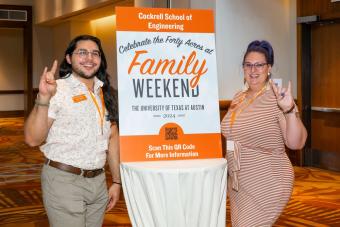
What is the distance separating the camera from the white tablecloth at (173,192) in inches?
106

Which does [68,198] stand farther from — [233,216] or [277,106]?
[277,106]

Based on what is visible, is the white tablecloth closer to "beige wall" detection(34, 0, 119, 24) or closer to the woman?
the woman

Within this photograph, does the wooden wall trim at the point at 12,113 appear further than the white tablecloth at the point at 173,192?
Yes

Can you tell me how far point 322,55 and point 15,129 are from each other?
946cm

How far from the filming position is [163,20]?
2.96 metres

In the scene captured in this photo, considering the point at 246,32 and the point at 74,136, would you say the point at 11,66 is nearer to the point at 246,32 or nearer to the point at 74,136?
the point at 246,32

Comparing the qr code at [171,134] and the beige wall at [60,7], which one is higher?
the beige wall at [60,7]

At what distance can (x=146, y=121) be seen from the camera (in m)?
2.85

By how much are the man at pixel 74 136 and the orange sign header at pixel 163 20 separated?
22 centimetres

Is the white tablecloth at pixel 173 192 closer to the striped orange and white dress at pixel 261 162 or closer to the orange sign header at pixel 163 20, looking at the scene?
the striped orange and white dress at pixel 261 162

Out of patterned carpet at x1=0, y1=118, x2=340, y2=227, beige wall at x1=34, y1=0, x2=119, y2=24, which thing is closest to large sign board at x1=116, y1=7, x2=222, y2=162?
patterned carpet at x1=0, y1=118, x2=340, y2=227

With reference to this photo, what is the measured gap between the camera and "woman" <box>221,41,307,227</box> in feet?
9.68

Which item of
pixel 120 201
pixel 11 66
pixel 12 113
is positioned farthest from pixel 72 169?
pixel 11 66

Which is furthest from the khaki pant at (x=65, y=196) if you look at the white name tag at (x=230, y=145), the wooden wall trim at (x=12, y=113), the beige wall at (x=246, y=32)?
the wooden wall trim at (x=12, y=113)
